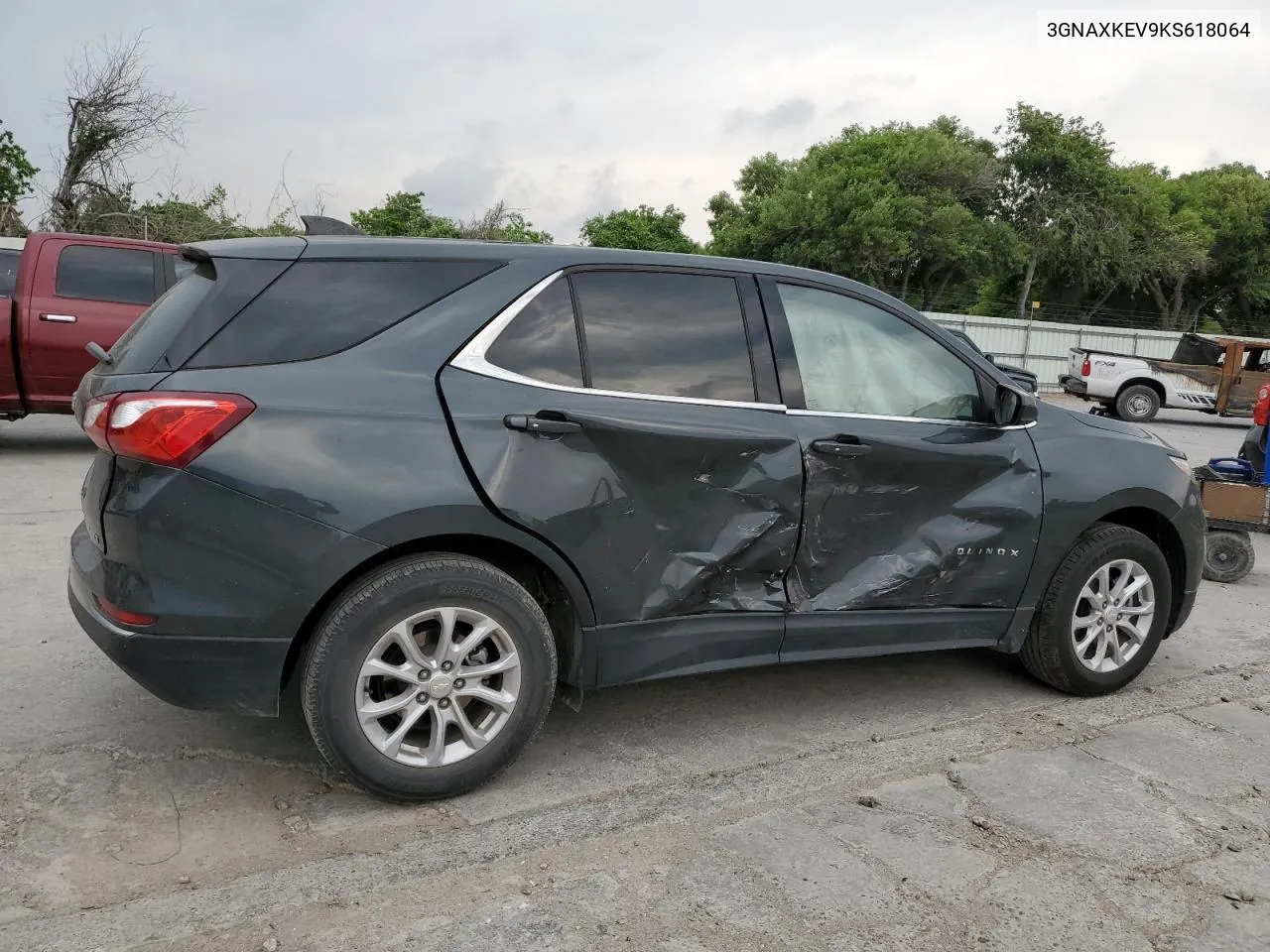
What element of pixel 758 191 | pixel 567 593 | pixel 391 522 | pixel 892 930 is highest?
pixel 758 191

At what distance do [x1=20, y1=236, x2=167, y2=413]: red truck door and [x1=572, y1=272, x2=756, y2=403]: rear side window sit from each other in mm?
7101

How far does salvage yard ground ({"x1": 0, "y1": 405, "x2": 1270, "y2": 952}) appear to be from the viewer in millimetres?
2604

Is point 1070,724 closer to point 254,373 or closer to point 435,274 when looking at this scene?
point 435,274

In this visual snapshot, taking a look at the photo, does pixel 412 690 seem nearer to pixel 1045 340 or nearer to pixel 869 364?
pixel 869 364

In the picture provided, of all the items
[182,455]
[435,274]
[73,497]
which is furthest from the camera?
[73,497]

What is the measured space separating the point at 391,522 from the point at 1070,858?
2.19 meters

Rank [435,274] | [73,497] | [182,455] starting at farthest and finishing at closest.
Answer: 1. [73,497]
2. [435,274]
3. [182,455]

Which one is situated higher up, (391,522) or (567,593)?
(391,522)

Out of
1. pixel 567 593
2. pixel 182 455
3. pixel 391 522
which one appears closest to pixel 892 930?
pixel 567 593

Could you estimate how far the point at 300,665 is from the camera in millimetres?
3070

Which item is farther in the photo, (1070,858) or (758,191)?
(758,191)

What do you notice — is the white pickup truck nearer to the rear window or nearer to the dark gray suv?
the dark gray suv

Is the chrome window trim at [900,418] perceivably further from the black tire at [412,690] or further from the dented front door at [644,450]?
the black tire at [412,690]

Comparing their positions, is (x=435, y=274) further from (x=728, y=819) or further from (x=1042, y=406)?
(x=1042, y=406)
